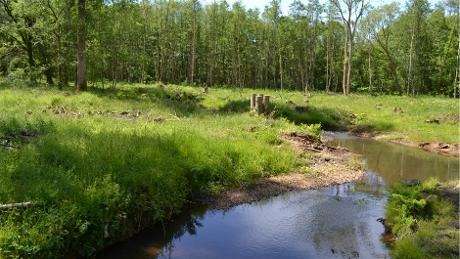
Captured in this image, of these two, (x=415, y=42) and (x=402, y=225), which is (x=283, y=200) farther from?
(x=415, y=42)

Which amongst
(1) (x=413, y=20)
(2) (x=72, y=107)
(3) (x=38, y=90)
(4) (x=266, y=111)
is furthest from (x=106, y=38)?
(1) (x=413, y=20)

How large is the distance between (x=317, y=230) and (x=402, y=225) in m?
1.84

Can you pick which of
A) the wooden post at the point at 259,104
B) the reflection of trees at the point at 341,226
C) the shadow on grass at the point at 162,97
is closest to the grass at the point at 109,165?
the wooden post at the point at 259,104

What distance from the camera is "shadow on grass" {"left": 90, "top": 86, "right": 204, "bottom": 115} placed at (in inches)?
984

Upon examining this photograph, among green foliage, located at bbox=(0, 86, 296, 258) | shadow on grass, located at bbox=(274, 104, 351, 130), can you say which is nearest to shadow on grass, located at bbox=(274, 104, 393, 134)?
shadow on grass, located at bbox=(274, 104, 351, 130)

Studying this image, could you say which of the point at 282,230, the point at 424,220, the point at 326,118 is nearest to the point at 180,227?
the point at 282,230

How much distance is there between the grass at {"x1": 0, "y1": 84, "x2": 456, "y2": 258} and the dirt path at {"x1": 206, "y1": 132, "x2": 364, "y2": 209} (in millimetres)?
429

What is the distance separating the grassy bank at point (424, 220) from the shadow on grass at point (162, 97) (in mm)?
13524

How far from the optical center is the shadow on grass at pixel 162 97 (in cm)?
2500

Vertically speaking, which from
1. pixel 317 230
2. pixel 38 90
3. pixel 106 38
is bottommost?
pixel 317 230

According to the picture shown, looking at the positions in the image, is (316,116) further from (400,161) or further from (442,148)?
(400,161)

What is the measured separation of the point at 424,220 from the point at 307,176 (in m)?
5.51

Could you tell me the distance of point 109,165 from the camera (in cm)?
1043

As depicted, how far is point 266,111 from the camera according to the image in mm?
25125
